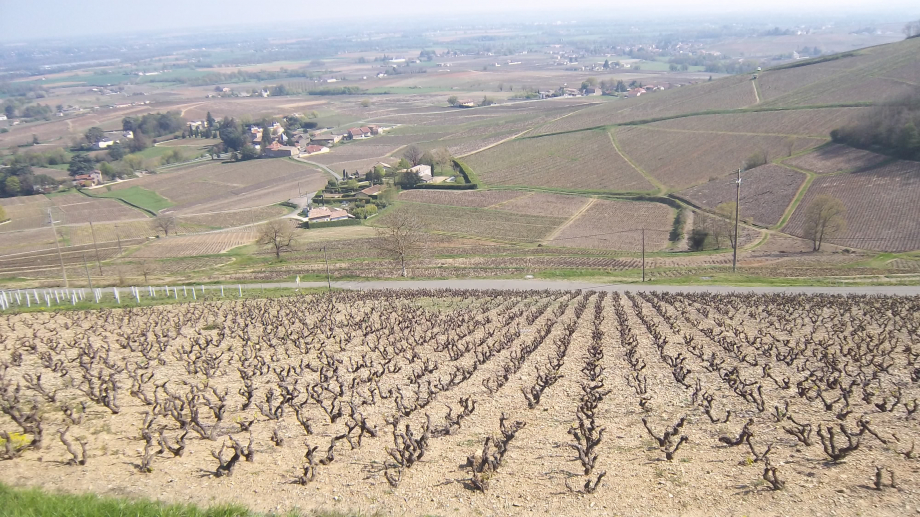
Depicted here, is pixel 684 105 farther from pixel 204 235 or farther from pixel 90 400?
pixel 90 400

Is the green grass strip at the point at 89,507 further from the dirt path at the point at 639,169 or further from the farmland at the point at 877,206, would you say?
the dirt path at the point at 639,169

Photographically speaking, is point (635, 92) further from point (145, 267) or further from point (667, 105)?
point (145, 267)

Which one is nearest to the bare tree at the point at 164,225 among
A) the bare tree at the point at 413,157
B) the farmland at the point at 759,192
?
the bare tree at the point at 413,157

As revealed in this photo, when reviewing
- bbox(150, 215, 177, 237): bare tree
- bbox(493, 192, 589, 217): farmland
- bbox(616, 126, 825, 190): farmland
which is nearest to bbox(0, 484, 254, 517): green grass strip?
bbox(493, 192, 589, 217): farmland

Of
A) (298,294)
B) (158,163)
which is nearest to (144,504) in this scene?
(298,294)

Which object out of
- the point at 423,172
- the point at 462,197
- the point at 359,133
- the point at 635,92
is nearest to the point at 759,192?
the point at 462,197

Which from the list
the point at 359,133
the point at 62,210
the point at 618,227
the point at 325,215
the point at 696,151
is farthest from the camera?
the point at 359,133
